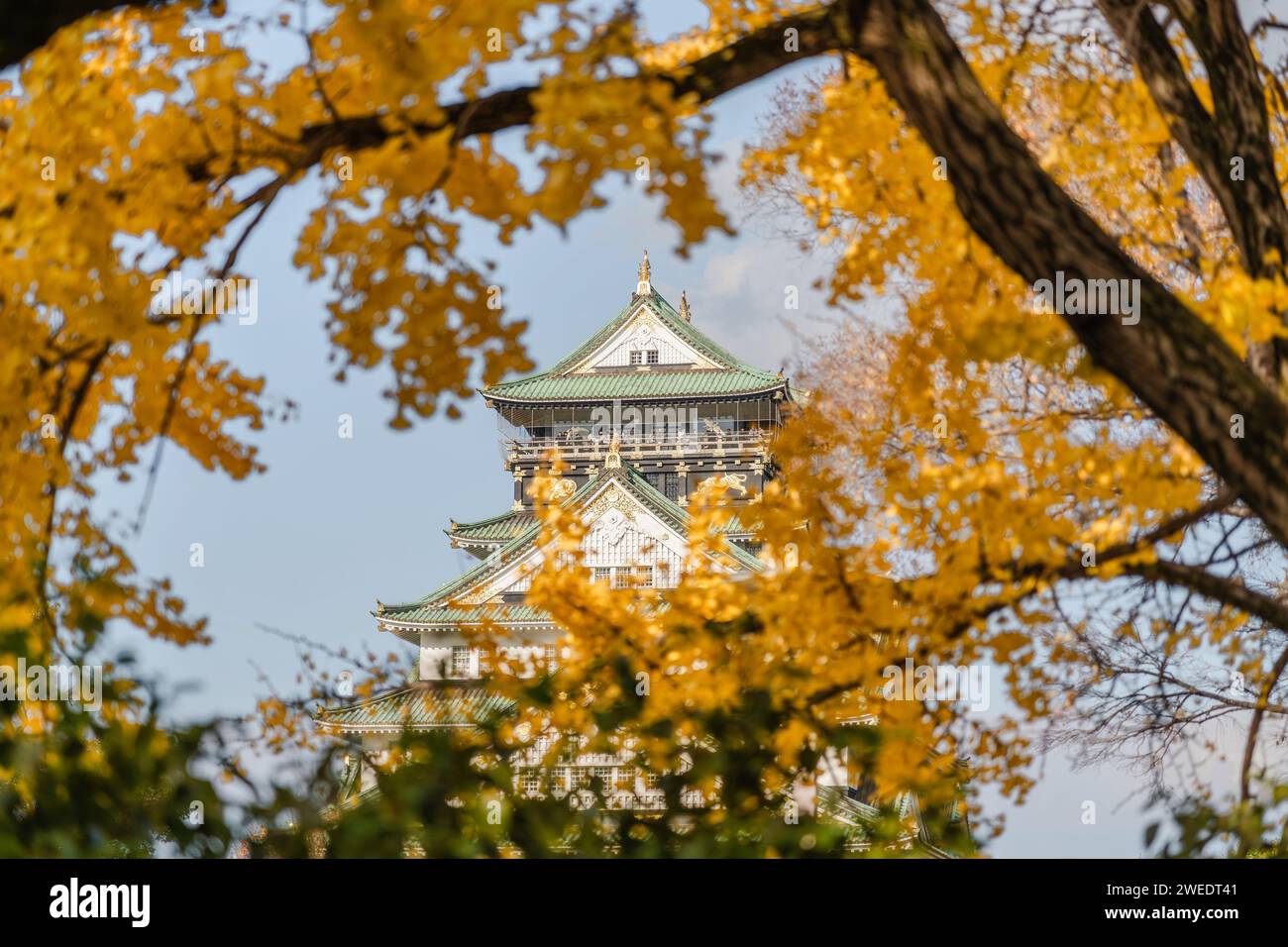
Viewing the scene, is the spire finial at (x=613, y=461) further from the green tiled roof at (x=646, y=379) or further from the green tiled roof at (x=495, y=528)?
the green tiled roof at (x=646, y=379)

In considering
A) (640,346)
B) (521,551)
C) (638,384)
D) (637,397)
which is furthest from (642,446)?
(521,551)

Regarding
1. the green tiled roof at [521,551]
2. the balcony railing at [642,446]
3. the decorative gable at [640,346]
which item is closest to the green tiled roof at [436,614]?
the green tiled roof at [521,551]

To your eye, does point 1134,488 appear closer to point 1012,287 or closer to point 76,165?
point 1012,287

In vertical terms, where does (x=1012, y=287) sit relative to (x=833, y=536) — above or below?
above

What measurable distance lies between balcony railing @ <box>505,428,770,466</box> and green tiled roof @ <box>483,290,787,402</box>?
3.32 feet

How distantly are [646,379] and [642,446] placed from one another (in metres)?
1.65

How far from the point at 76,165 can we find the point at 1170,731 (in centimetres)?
770

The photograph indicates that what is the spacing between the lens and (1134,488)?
368cm

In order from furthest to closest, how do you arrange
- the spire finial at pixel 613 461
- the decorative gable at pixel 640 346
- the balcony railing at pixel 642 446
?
1. the decorative gable at pixel 640 346
2. the balcony railing at pixel 642 446
3. the spire finial at pixel 613 461

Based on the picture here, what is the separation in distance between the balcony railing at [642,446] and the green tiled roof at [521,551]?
383cm

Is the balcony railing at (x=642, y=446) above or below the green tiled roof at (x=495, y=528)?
above

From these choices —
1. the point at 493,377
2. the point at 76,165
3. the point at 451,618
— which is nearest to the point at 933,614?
the point at 493,377

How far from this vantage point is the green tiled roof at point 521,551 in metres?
23.3

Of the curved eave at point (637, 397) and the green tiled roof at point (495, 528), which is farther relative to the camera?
the curved eave at point (637, 397)
